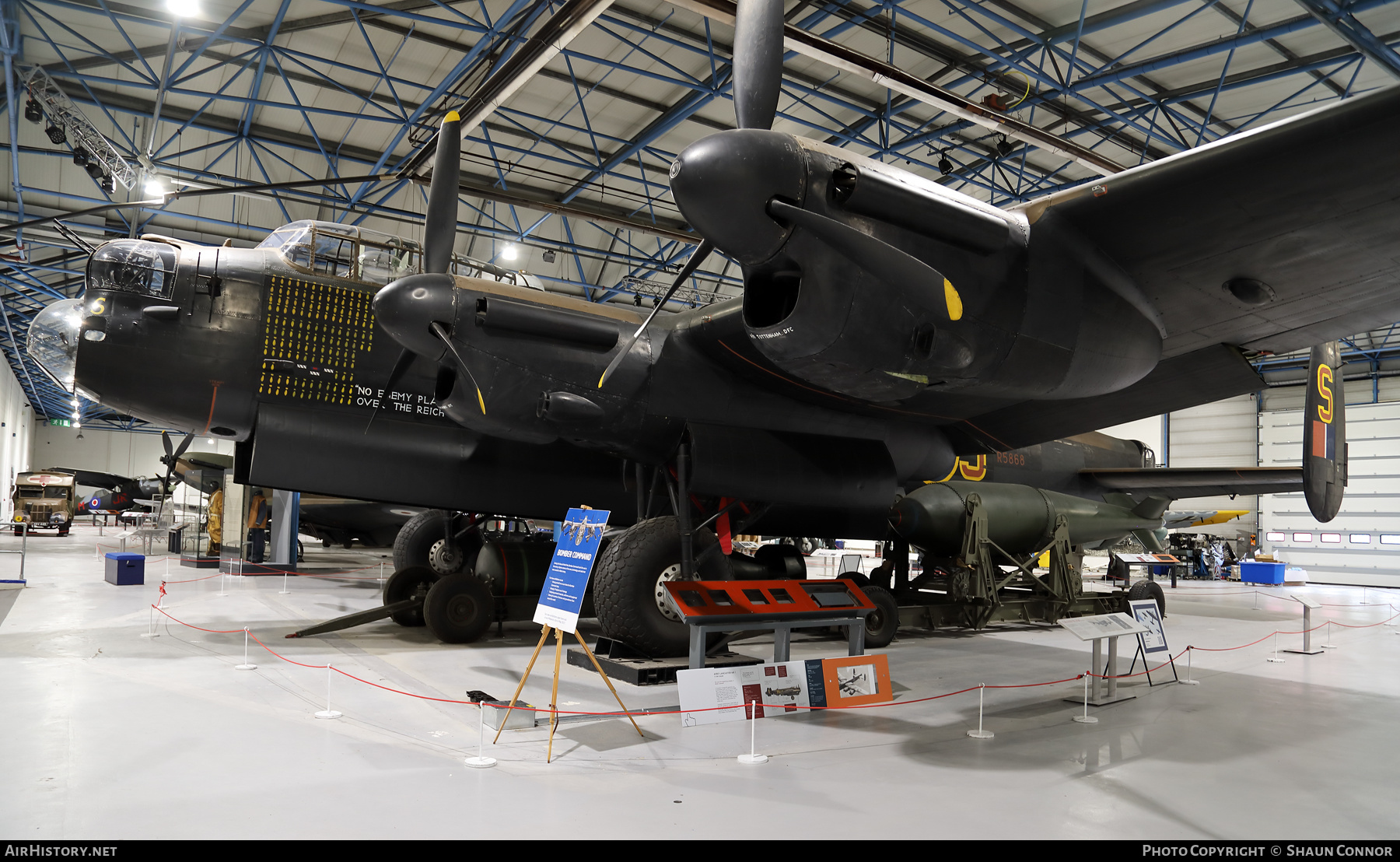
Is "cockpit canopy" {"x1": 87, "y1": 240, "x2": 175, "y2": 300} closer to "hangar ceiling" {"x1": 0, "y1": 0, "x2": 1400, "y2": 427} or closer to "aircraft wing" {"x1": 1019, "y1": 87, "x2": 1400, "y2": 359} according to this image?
"hangar ceiling" {"x1": 0, "y1": 0, "x2": 1400, "y2": 427}

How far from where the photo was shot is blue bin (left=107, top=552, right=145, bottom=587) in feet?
43.9

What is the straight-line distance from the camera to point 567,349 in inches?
335

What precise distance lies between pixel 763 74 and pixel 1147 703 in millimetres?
5987

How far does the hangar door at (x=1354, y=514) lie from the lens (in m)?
27.9

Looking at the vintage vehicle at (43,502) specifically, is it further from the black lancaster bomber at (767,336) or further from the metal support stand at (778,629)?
the metal support stand at (778,629)

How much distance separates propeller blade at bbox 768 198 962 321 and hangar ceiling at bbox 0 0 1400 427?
6969 mm

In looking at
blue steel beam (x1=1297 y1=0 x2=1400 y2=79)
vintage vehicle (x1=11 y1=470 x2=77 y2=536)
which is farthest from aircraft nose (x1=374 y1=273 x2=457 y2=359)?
vintage vehicle (x1=11 y1=470 x2=77 y2=536)

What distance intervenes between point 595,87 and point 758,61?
11.9 metres

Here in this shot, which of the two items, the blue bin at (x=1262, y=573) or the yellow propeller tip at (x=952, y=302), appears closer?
the yellow propeller tip at (x=952, y=302)

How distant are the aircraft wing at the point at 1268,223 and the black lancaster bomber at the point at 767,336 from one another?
21 millimetres

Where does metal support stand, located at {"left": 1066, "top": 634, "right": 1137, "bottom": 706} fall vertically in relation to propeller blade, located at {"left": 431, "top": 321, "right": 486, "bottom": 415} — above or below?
below

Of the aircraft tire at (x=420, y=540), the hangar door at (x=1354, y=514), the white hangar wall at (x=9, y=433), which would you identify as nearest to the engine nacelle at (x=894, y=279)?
the aircraft tire at (x=420, y=540)

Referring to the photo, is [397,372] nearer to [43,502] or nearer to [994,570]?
[994,570]

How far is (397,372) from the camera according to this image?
333 inches
